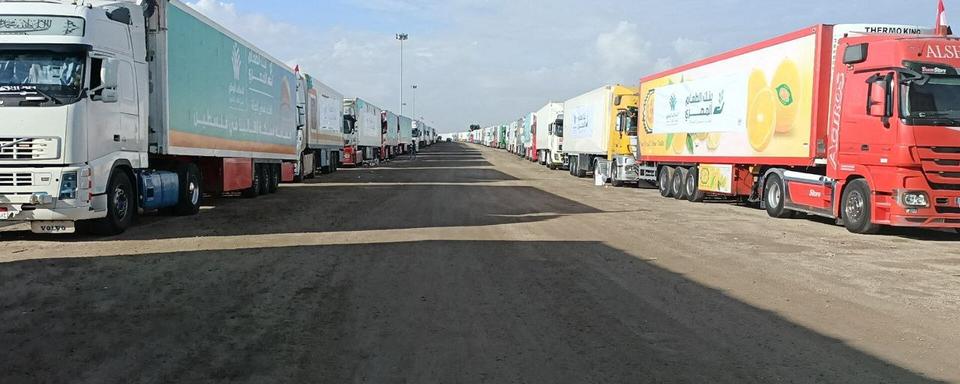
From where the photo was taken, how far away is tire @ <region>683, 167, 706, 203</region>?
68.9 ft

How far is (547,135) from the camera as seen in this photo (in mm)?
46062

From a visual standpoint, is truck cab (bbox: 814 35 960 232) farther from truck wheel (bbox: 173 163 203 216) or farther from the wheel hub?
truck wheel (bbox: 173 163 203 216)

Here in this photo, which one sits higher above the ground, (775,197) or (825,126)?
(825,126)

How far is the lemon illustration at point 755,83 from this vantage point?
1686cm

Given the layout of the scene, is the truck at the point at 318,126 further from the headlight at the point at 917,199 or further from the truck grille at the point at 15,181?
the headlight at the point at 917,199

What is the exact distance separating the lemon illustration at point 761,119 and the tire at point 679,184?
4.58 metres

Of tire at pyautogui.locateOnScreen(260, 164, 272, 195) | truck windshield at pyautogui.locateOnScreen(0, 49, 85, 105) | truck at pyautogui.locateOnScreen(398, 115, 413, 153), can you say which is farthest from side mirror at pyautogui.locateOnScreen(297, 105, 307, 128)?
truck at pyautogui.locateOnScreen(398, 115, 413, 153)

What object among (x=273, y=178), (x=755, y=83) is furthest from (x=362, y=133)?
(x=755, y=83)

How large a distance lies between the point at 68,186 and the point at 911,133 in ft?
44.5

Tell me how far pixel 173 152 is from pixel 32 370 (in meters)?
9.38

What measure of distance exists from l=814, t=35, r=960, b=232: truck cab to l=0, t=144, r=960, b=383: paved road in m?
0.65

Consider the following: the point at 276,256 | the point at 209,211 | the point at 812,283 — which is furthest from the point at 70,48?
the point at 812,283

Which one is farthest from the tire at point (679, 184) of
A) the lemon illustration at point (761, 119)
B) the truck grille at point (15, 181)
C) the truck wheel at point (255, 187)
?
the truck grille at point (15, 181)

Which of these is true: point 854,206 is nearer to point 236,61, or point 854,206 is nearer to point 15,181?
point 236,61
